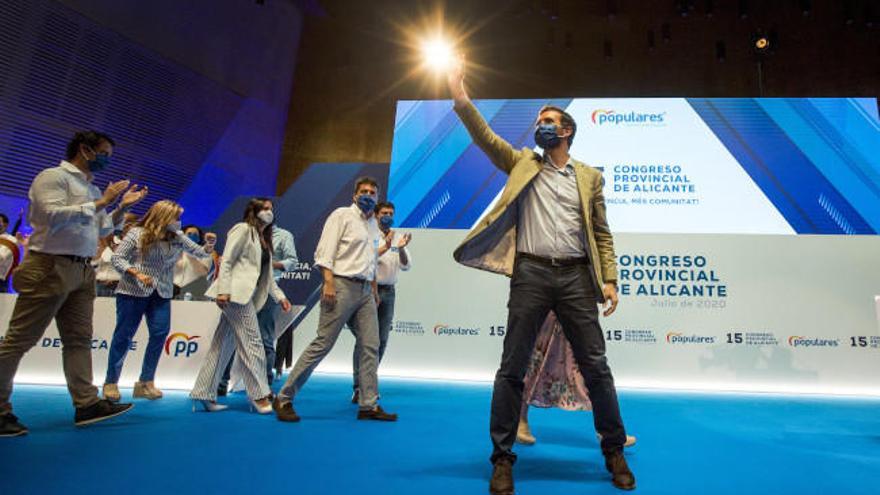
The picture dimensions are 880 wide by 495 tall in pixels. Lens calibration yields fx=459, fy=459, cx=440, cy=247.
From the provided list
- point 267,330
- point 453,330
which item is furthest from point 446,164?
point 267,330

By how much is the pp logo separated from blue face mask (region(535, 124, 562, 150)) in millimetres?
3325

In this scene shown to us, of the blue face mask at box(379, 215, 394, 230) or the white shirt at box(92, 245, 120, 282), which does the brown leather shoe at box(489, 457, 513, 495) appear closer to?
the blue face mask at box(379, 215, 394, 230)

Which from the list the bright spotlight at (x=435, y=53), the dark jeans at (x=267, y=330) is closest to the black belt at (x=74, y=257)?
the dark jeans at (x=267, y=330)

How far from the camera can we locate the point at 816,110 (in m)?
5.28

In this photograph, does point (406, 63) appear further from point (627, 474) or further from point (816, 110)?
point (627, 474)

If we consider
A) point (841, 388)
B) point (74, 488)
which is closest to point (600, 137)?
point (841, 388)

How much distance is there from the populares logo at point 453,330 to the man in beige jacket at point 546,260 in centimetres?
341

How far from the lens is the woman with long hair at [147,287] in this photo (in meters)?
3.21

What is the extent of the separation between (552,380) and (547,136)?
1.25m

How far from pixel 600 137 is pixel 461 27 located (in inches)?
178

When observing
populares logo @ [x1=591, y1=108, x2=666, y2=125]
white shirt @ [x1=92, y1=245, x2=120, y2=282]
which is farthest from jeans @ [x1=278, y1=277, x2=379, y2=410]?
populares logo @ [x1=591, y1=108, x2=666, y2=125]

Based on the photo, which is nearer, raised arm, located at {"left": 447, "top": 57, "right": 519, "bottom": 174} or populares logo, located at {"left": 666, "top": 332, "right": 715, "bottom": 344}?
raised arm, located at {"left": 447, "top": 57, "right": 519, "bottom": 174}

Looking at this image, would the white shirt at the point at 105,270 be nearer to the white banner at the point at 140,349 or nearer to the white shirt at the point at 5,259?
the white banner at the point at 140,349

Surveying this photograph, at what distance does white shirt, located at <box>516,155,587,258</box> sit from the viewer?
178 cm
